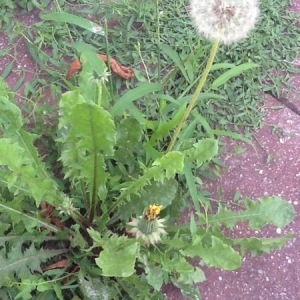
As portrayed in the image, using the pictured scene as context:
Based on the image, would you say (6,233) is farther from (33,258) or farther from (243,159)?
(243,159)

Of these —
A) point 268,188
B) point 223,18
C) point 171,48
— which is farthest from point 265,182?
point 223,18

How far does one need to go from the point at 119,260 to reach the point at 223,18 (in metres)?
0.88

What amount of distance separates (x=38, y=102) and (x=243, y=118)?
986mm

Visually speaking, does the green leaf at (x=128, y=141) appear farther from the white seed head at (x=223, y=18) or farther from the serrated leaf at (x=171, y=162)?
the white seed head at (x=223, y=18)

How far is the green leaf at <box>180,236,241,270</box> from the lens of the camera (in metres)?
2.09

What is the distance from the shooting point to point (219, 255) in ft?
6.95

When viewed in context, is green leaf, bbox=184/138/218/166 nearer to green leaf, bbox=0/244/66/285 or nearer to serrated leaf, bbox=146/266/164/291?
serrated leaf, bbox=146/266/164/291

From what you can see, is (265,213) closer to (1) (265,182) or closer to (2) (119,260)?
(1) (265,182)

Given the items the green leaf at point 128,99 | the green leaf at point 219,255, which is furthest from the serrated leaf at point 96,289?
the green leaf at point 128,99

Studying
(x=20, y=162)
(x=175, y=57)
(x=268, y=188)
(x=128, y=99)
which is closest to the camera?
(x=20, y=162)

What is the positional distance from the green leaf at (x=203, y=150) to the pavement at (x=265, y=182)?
48 centimetres

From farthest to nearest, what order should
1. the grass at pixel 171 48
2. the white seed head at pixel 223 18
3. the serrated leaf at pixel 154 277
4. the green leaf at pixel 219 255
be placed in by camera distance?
1. the grass at pixel 171 48
2. the serrated leaf at pixel 154 277
3. the green leaf at pixel 219 255
4. the white seed head at pixel 223 18

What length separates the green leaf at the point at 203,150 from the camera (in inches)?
92.0

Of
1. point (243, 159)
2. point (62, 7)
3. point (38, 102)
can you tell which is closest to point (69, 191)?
point (38, 102)
